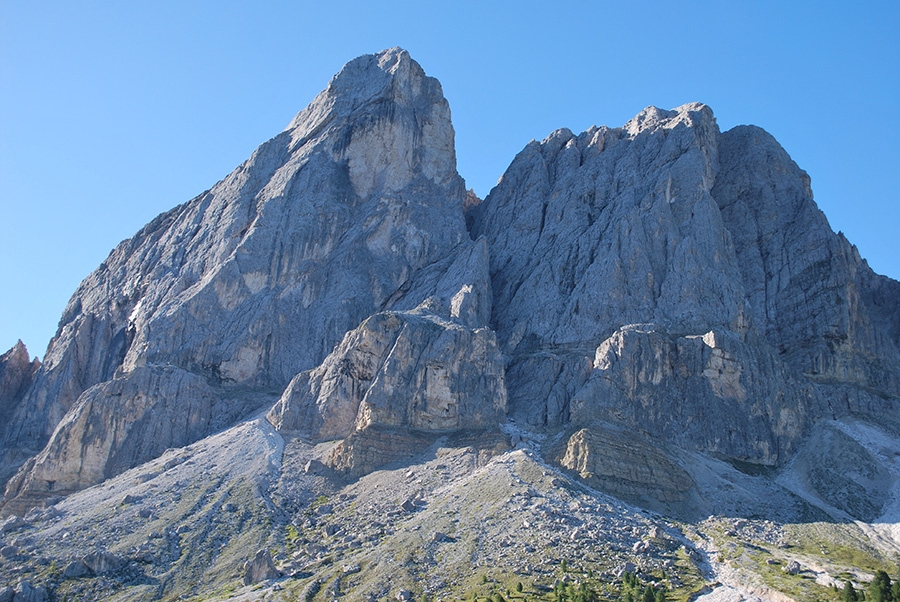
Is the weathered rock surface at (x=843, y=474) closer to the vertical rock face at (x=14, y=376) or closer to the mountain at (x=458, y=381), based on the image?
the mountain at (x=458, y=381)

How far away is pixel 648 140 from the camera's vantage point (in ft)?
563

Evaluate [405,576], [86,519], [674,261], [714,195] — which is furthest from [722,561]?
[714,195]

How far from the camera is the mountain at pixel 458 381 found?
10388 centimetres

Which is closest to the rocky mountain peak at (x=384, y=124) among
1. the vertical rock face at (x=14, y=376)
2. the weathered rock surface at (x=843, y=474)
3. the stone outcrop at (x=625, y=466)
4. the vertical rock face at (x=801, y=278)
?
the vertical rock face at (x=801, y=278)

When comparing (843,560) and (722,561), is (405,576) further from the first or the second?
(843,560)

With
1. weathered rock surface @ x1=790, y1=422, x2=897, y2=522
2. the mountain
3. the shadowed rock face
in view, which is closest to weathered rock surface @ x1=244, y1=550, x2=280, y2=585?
the mountain

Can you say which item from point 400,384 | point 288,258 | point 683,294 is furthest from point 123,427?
point 683,294

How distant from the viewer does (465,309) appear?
476 ft

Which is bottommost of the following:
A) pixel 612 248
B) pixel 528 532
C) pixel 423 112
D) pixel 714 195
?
pixel 528 532

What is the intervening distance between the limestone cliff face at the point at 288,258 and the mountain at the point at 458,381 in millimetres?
457

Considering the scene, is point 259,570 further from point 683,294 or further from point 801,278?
point 801,278

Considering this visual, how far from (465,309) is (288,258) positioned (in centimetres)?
3280

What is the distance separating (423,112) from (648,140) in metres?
39.7

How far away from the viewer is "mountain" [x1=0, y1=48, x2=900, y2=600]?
104 metres
